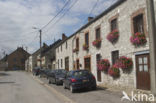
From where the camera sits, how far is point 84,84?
12.1 meters

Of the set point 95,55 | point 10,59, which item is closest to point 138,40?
point 95,55

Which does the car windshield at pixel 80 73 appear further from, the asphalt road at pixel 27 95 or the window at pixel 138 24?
the window at pixel 138 24

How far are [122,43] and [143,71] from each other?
118 inches

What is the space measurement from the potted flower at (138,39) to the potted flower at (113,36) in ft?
7.18

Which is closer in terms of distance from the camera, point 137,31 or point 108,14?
point 137,31

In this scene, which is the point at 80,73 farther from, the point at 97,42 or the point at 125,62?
the point at 97,42

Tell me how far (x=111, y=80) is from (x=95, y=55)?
3.86 meters

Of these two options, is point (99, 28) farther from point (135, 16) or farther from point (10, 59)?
point (10, 59)

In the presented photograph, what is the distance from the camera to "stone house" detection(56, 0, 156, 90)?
Answer: 11.3 meters

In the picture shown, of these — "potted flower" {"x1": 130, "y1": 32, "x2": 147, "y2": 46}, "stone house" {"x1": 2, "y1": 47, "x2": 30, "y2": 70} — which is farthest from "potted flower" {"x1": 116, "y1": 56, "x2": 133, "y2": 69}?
"stone house" {"x1": 2, "y1": 47, "x2": 30, "y2": 70}

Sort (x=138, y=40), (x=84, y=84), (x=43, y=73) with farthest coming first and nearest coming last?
(x=43, y=73), (x=84, y=84), (x=138, y=40)

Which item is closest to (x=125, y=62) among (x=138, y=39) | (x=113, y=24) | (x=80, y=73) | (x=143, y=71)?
(x=143, y=71)

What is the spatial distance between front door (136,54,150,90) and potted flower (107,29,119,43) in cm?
289

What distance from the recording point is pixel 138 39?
37.3 ft
